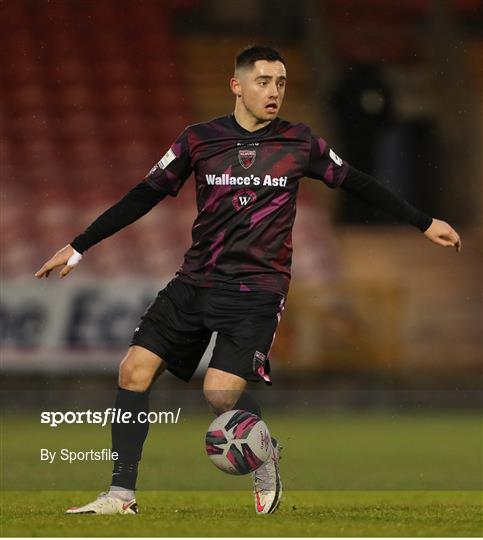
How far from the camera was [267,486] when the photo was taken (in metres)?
5.84

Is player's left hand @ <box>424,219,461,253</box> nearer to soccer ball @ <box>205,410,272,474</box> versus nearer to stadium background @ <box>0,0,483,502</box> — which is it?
soccer ball @ <box>205,410,272,474</box>

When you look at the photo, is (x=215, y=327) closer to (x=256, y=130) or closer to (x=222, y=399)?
(x=222, y=399)

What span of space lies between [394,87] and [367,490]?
10.8 metres

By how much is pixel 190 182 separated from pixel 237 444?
9.92 m

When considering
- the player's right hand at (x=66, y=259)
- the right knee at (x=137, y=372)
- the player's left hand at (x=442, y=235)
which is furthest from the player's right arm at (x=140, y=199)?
the player's left hand at (x=442, y=235)

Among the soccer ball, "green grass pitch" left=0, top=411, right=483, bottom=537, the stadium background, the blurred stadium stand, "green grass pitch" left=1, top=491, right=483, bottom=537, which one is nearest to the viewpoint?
"green grass pitch" left=1, top=491, right=483, bottom=537

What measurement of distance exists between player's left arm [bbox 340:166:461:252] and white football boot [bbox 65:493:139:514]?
1.43 m

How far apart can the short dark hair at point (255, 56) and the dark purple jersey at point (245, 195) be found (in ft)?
0.73

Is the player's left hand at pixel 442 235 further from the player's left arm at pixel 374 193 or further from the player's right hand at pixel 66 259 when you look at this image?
the player's right hand at pixel 66 259

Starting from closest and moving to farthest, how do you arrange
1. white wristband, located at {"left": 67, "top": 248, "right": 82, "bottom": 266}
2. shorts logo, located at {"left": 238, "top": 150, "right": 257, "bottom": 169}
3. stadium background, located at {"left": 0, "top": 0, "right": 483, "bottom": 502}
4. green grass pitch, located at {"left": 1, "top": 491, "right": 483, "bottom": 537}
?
green grass pitch, located at {"left": 1, "top": 491, "right": 483, "bottom": 537}
shorts logo, located at {"left": 238, "top": 150, "right": 257, "bottom": 169}
white wristband, located at {"left": 67, "top": 248, "right": 82, "bottom": 266}
stadium background, located at {"left": 0, "top": 0, "right": 483, "bottom": 502}

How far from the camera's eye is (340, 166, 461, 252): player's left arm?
591 centimetres

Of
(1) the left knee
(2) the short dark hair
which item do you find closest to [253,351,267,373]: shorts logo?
(1) the left knee

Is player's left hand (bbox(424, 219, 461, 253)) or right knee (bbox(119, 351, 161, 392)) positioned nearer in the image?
right knee (bbox(119, 351, 161, 392))

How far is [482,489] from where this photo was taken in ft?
25.0
